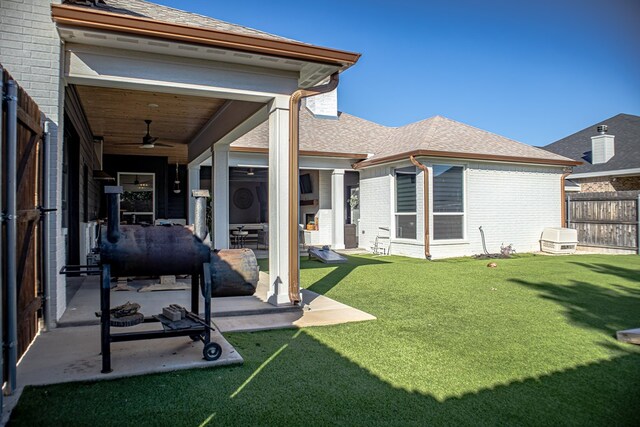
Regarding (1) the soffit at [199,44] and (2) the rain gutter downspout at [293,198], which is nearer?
(1) the soffit at [199,44]

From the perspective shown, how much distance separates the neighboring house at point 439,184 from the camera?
11.9 meters

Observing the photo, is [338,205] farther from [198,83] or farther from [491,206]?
[198,83]

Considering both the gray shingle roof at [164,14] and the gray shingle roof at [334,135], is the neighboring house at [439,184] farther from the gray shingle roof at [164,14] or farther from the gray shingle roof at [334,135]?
the gray shingle roof at [164,14]

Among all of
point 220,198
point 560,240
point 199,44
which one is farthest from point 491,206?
point 199,44

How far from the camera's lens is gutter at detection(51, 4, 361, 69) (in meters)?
4.37

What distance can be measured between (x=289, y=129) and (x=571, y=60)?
12.6 metres

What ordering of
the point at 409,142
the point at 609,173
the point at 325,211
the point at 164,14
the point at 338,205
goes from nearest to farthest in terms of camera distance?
1. the point at 164,14
2. the point at 409,142
3. the point at 338,205
4. the point at 325,211
5. the point at 609,173

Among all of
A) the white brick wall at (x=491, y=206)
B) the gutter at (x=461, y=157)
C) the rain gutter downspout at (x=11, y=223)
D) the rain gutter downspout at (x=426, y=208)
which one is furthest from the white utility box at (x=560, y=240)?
the rain gutter downspout at (x=11, y=223)

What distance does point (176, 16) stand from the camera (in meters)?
6.30

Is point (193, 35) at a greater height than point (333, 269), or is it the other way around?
point (193, 35)

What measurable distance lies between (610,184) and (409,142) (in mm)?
8788

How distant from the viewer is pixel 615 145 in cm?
1761

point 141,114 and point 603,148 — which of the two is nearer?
point 141,114

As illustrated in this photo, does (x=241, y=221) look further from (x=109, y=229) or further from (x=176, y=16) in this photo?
(x=109, y=229)
